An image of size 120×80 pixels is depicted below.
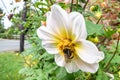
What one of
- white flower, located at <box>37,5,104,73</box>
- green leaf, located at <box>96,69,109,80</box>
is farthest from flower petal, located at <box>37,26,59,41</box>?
green leaf, located at <box>96,69,109,80</box>

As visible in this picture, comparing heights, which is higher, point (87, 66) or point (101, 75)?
point (87, 66)

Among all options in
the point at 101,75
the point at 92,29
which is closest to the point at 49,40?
the point at 92,29

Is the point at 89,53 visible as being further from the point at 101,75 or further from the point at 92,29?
the point at 101,75

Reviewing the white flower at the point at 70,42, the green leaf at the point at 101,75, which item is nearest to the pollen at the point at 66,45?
the white flower at the point at 70,42

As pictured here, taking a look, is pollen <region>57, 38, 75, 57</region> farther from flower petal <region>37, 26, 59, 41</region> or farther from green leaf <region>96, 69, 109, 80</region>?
green leaf <region>96, 69, 109, 80</region>

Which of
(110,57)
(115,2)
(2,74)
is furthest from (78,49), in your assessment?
(2,74)

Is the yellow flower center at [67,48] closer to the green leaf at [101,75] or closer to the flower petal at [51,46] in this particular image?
the flower petal at [51,46]
